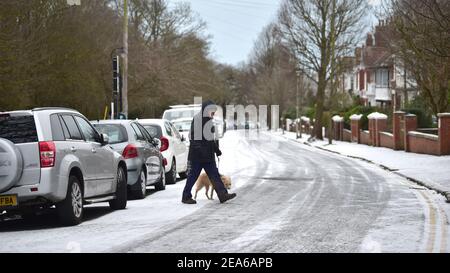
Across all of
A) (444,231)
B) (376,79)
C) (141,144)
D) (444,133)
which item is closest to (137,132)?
(141,144)

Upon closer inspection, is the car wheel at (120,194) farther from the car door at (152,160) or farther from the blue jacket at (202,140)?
the car door at (152,160)

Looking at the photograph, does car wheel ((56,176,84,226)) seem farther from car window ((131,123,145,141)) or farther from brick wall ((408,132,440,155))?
brick wall ((408,132,440,155))

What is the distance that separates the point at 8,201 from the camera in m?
11.0

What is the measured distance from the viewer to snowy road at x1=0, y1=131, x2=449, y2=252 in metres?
9.50

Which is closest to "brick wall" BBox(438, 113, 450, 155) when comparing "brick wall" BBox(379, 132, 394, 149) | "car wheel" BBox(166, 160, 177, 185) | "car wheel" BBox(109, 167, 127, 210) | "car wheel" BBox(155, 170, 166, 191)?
"brick wall" BBox(379, 132, 394, 149)

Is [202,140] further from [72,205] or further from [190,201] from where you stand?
[72,205]

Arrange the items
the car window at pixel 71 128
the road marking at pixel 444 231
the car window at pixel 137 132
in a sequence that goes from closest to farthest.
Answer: the road marking at pixel 444 231
the car window at pixel 71 128
the car window at pixel 137 132

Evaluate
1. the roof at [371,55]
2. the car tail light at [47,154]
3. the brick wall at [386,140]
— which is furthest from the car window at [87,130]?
the roof at [371,55]

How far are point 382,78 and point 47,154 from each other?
73484 millimetres

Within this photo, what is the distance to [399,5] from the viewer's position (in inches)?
1156

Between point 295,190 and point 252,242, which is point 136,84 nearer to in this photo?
point 295,190

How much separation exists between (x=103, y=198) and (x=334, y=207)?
3.87 m

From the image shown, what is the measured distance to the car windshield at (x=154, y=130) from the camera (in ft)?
67.3
